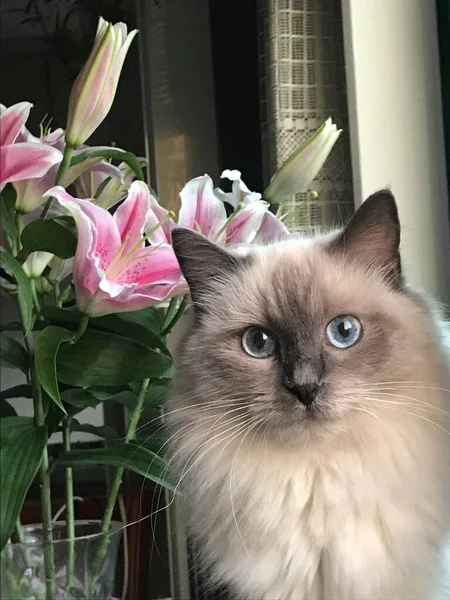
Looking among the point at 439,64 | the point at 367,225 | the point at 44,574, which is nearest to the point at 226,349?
the point at 367,225

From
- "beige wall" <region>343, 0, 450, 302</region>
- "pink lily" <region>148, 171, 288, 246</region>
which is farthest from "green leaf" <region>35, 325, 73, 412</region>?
"beige wall" <region>343, 0, 450, 302</region>

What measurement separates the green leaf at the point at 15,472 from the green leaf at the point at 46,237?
0.75 ft

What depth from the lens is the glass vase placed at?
84cm

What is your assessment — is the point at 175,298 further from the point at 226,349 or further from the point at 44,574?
the point at 44,574

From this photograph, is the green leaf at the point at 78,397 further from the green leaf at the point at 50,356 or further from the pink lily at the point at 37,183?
the pink lily at the point at 37,183

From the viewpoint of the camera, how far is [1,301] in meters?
1.54

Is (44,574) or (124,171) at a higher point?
(124,171)

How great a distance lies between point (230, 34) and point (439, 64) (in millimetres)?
554

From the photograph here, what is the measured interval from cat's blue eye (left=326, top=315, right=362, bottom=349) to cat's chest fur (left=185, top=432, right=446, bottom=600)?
13 centimetres

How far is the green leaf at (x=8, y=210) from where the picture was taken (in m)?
0.83

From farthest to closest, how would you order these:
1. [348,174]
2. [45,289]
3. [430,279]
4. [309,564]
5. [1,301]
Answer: [1,301], [348,174], [430,279], [45,289], [309,564]

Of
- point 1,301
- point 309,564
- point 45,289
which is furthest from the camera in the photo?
point 1,301

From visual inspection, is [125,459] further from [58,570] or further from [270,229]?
[270,229]

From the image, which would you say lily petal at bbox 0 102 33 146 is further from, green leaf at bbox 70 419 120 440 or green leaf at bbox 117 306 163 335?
green leaf at bbox 70 419 120 440
